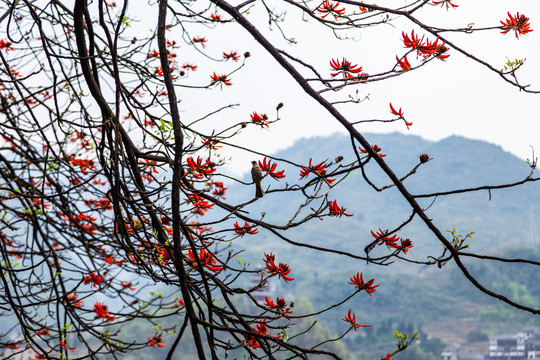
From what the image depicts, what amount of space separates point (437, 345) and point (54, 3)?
29614mm

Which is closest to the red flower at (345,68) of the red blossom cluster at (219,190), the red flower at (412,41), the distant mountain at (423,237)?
the red flower at (412,41)

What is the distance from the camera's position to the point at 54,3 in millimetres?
2271

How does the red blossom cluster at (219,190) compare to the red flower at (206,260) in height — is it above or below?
above

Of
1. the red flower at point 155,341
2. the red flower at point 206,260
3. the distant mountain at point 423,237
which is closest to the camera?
the red flower at point 206,260

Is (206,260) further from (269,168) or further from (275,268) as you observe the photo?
(269,168)

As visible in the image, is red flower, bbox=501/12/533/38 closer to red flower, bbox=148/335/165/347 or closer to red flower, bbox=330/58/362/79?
red flower, bbox=330/58/362/79

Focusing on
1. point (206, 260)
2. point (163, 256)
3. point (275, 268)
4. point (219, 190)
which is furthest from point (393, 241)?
point (219, 190)

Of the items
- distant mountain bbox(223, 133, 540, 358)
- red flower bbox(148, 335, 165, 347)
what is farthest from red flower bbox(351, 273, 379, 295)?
distant mountain bbox(223, 133, 540, 358)

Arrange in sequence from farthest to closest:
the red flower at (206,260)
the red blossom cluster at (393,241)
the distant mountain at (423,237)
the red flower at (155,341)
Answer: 1. the distant mountain at (423,237)
2. the red flower at (155,341)
3. the red flower at (206,260)
4. the red blossom cluster at (393,241)

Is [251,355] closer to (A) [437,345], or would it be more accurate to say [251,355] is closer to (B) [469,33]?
(B) [469,33]

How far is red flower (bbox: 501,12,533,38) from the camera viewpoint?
62.6 inches

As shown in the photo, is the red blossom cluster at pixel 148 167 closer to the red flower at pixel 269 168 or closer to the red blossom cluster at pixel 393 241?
the red flower at pixel 269 168

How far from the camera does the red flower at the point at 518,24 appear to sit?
1.59m

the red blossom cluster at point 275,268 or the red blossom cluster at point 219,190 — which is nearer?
the red blossom cluster at point 275,268
